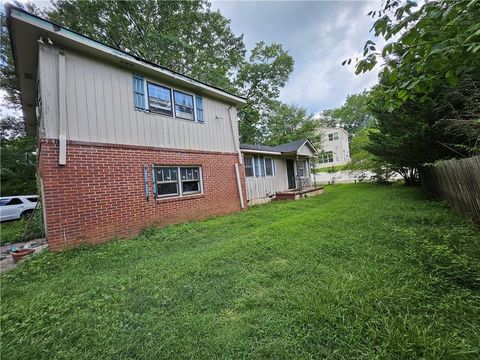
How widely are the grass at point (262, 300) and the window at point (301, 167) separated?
36.0 feet

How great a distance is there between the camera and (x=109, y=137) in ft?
18.4

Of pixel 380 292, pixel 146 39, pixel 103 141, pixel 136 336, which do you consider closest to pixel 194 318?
pixel 136 336

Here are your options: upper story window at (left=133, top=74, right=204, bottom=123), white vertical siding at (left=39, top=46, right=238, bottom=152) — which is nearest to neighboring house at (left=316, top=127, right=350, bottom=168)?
upper story window at (left=133, top=74, right=204, bottom=123)

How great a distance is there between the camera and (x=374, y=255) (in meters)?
3.31

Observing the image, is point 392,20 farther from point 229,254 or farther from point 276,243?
point 229,254

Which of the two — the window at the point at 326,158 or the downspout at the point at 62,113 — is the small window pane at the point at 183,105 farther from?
the window at the point at 326,158

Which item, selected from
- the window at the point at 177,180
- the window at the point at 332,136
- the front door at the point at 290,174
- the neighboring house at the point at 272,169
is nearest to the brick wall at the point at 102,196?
the window at the point at 177,180

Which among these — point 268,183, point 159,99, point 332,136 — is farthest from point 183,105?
point 332,136

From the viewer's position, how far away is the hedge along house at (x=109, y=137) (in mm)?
4711

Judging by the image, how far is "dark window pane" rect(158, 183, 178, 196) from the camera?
666 centimetres

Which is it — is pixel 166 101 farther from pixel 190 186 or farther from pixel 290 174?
pixel 290 174

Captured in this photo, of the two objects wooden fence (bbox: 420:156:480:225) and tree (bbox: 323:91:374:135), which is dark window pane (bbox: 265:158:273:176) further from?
tree (bbox: 323:91:374:135)

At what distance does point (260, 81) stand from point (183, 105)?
14.7 m

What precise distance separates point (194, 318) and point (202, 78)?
17.7 metres
